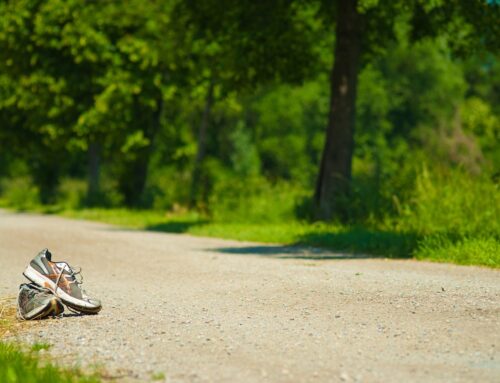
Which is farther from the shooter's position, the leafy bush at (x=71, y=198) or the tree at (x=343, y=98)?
the leafy bush at (x=71, y=198)

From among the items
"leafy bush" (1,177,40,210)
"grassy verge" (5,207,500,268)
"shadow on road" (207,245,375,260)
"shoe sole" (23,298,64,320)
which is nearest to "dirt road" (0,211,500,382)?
"shoe sole" (23,298,64,320)

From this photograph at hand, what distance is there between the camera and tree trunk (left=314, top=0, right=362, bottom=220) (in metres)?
20.9

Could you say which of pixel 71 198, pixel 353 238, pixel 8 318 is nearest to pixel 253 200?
pixel 353 238

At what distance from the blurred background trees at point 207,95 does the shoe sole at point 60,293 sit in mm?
8610

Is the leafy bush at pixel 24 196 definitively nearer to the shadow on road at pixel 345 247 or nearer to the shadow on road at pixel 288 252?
the shadow on road at pixel 345 247

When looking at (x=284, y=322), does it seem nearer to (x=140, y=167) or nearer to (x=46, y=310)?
(x=46, y=310)

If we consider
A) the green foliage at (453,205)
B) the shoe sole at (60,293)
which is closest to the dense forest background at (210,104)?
the green foliage at (453,205)

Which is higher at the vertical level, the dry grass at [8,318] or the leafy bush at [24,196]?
the leafy bush at [24,196]

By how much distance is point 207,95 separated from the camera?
32625 mm

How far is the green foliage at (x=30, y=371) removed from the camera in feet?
17.8

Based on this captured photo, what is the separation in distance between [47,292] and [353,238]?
8911mm

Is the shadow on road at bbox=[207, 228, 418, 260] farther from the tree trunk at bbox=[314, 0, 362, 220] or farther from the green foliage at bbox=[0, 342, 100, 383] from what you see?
the green foliage at bbox=[0, 342, 100, 383]

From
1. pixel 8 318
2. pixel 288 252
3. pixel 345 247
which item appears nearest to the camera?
pixel 8 318

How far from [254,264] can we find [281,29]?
31.5ft
